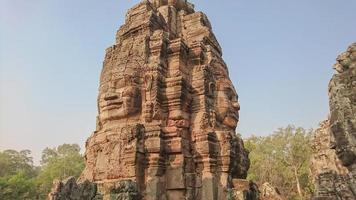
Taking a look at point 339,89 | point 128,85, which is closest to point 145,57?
A: point 128,85

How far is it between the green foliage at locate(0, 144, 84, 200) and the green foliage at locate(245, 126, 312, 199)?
17868 millimetres

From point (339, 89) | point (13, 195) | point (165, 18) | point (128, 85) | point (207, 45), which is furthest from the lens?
point (13, 195)

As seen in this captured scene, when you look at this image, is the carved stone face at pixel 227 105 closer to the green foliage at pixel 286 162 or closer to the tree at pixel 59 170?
the green foliage at pixel 286 162

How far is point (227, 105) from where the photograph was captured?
32.5 ft

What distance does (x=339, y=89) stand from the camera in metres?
3.32

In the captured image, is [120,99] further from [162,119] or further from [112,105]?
[162,119]

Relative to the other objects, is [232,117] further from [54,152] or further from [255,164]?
[54,152]

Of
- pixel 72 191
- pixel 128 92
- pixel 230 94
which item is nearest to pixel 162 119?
pixel 128 92

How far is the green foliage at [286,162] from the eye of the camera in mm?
27531

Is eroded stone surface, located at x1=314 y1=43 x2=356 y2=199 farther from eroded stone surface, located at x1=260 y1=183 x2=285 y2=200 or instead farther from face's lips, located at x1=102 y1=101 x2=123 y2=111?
face's lips, located at x1=102 y1=101 x2=123 y2=111

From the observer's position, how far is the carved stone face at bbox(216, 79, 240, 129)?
979 centimetres

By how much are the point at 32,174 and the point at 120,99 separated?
1932 inches

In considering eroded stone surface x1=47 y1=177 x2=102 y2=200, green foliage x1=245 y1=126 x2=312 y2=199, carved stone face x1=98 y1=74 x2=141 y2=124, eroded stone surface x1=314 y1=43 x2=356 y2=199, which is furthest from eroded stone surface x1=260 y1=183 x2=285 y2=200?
green foliage x1=245 y1=126 x2=312 y2=199

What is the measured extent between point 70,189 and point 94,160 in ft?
9.11
